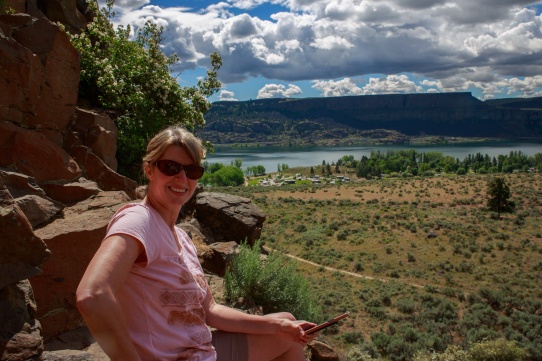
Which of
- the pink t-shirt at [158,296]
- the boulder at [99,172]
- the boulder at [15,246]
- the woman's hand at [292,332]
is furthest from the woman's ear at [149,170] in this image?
the boulder at [99,172]

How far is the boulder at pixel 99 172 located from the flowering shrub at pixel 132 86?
5.79 feet

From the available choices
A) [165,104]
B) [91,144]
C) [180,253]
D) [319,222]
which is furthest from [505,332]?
[319,222]

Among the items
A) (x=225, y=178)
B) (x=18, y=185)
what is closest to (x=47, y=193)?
(x=18, y=185)

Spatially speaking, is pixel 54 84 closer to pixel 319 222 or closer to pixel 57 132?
pixel 57 132

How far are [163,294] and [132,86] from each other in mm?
7621

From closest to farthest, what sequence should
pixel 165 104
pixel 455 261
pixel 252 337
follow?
1. pixel 252 337
2. pixel 165 104
3. pixel 455 261

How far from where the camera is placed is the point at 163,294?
2207 millimetres

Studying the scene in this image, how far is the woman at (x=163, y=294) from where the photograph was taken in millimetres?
1856

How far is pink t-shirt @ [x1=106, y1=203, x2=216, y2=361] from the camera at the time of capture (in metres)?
2.13

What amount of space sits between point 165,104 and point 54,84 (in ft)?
12.6

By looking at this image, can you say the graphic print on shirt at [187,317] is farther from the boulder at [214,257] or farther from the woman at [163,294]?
the boulder at [214,257]

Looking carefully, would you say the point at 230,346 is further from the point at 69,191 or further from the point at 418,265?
the point at 418,265

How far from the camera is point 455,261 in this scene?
28.7 m

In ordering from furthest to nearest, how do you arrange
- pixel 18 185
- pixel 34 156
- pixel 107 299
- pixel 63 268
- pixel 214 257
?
pixel 214 257 → pixel 34 156 → pixel 18 185 → pixel 63 268 → pixel 107 299
